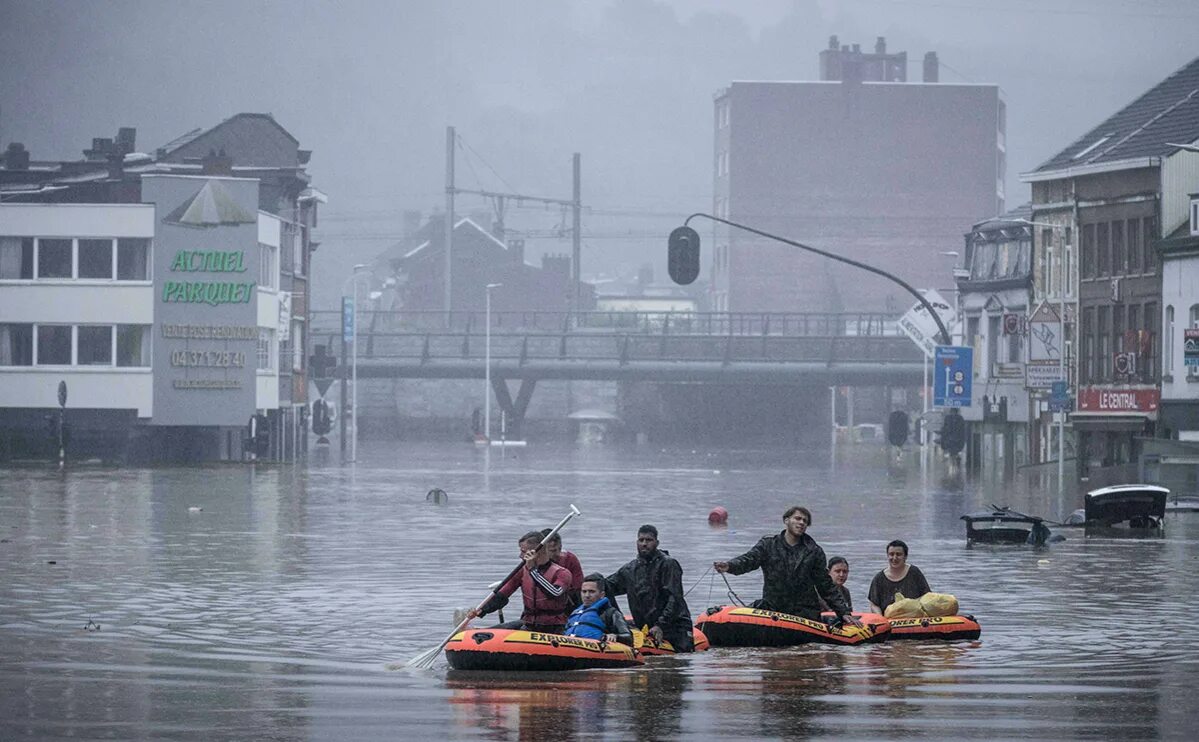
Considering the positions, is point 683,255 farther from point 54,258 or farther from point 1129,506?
point 54,258

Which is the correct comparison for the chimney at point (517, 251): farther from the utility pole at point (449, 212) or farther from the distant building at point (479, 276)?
the utility pole at point (449, 212)

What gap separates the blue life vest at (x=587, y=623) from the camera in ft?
64.0

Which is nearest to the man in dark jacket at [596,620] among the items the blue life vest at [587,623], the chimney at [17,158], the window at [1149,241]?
the blue life vest at [587,623]

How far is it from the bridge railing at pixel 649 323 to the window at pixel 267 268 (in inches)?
990

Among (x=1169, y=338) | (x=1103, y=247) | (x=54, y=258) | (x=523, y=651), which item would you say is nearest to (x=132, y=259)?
(x=54, y=258)

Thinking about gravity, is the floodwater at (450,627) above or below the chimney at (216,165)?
below

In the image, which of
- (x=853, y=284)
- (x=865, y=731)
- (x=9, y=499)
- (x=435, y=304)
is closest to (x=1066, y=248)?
(x=9, y=499)

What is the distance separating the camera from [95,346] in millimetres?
82750

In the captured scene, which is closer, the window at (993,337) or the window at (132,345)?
the window at (132,345)

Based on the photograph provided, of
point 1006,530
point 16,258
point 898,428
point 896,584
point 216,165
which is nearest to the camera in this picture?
point 896,584

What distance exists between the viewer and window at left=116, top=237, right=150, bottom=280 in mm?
82750

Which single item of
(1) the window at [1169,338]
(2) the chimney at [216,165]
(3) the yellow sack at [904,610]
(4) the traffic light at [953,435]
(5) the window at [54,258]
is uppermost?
(2) the chimney at [216,165]

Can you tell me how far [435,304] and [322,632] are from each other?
139687mm

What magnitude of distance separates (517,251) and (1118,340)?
9377 cm
